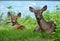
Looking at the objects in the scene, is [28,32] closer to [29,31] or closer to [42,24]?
[29,31]

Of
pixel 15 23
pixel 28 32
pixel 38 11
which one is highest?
pixel 38 11

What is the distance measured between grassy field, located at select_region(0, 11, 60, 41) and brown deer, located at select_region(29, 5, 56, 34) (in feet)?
0.14

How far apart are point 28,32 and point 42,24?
0.20 meters

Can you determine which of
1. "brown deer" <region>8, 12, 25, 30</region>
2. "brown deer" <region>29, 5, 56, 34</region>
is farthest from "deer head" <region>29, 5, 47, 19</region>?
"brown deer" <region>8, 12, 25, 30</region>

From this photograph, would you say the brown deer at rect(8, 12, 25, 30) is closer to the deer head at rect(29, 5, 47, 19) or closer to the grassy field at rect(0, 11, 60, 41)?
the grassy field at rect(0, 11, 60, 41)

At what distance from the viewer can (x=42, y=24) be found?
8.30 feet

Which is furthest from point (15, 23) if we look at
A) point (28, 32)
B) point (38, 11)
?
point (38, 11)

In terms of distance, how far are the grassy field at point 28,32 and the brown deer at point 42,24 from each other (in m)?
0.04

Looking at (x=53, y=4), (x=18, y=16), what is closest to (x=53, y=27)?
(x=53, y=4)

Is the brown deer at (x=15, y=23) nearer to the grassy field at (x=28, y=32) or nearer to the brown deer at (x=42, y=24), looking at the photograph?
the grassy field at (x=28, y=32)

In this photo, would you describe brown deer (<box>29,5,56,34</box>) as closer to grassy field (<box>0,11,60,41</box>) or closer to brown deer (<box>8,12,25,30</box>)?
grassy field (<box>0,11,60,41</box>)

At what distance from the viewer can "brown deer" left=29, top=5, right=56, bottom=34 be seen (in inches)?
96.4

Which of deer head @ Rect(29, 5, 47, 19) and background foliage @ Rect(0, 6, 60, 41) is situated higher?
deer head @ Rect(29, 5, 47, 19)

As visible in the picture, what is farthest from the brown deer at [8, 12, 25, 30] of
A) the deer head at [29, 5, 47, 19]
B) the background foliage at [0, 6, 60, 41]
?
the deer head at [29, 5, 47, 19]
